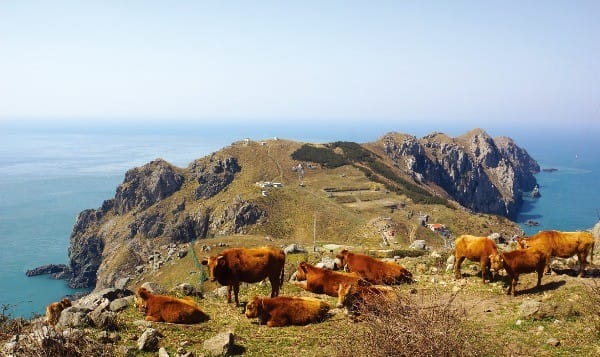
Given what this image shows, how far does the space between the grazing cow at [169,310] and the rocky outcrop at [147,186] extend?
390 feet

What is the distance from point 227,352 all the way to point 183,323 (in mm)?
2797

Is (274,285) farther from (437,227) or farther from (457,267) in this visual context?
(437,227)

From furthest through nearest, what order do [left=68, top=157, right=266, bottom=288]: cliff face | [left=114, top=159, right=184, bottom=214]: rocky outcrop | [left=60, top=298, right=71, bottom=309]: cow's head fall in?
[left=114, top=159, right=184, bottom=214]: rocky outcrop < [left=68, top=157, right=266, bottom=288]: cliff face < [left=60, top=298, right=71, bottom=309]: cow's head

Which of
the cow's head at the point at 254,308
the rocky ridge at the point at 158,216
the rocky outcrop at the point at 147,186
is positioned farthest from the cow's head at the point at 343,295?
the rocky outcrop at the point at 147,186

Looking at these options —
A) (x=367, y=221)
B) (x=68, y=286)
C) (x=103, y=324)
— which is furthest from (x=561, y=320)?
(x=68, y=286)

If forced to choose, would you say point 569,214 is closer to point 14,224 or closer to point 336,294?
point 336,294

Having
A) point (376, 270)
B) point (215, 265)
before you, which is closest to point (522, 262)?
point (376, 270)

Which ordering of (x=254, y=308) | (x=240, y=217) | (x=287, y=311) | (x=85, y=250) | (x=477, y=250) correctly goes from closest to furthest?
1. (x=287, y=311)
2. (x=254, y=308)
3. (x=477, y=250)
4. (x=240, y=217)
5. (x=85, y=250)

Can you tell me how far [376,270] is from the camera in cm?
1520

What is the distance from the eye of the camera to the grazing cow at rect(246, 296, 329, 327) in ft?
39.4

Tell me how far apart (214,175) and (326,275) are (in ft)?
361

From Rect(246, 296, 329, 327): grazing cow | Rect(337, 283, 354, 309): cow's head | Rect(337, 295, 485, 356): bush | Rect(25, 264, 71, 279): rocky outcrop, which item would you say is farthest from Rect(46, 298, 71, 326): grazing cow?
Rect(25, 264, 71, 279): rocky outcrop

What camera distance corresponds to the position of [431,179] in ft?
641

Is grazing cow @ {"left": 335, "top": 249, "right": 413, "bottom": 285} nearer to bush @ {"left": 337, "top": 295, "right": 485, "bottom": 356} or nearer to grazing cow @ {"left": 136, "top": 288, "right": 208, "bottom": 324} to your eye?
grazing cow @ {"left": 136, "top": 288, "right": 208, "bottom": 324}
